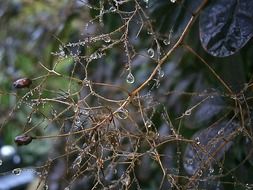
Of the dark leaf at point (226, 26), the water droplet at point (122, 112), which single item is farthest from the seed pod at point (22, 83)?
the dark leaf at point (226, 26)

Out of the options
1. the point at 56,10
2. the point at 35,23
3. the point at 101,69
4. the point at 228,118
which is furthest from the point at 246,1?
the point at 35,23

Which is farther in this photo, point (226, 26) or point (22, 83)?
point (226, 26)

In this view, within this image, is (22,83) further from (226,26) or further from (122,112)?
(226,26)

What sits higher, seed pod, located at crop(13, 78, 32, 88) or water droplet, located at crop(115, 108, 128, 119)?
seed pod, located at crop(13, 78, 32, 88)

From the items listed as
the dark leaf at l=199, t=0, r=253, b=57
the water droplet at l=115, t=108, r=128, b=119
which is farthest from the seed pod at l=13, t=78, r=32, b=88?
the dark leaf at l=199, t=0, r=253, b=57

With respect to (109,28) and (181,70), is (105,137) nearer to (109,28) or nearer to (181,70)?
(109,28)

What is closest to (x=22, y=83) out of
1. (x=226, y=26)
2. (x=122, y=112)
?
(x=122, y=112)

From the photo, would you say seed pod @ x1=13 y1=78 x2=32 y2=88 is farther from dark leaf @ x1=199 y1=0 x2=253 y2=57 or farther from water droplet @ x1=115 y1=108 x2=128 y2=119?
dark leaf @ x1=199 y1=0 x2=253 y2=57

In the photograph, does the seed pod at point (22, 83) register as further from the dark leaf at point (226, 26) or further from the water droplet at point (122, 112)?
the dark leaf at point (226, 26)
